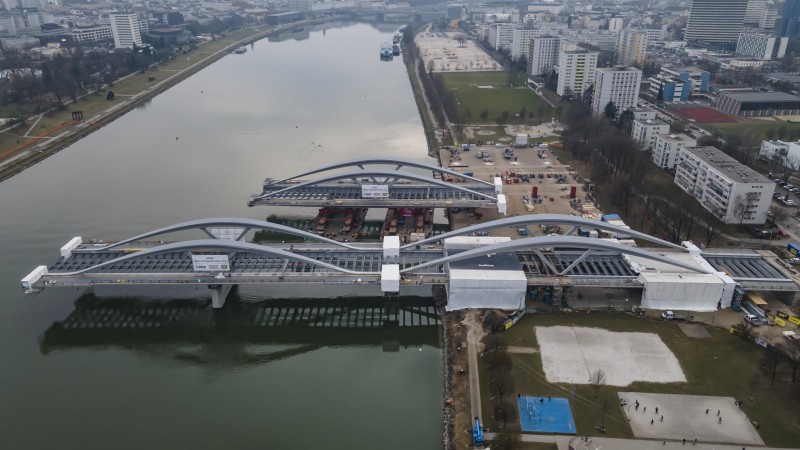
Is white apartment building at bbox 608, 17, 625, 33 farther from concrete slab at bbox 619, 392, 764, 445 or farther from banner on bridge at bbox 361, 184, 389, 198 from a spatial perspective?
concrete slab at bbox 619, 392, 764, 445

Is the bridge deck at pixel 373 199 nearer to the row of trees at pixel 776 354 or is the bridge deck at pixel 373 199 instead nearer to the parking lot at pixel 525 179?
the parking lot at pixel 525 179

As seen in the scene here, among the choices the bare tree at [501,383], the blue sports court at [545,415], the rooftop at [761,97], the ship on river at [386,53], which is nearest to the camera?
the blue sports court at [545,415]

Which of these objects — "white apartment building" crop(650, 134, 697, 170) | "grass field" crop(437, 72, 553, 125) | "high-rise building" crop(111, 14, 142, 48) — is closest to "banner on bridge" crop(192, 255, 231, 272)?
"white apartment building" crop(650, 134, 697, 170)

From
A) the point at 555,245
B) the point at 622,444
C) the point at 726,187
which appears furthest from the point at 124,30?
the point at 622,444

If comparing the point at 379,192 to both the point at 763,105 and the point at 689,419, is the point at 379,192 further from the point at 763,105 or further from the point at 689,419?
the point at 763,105

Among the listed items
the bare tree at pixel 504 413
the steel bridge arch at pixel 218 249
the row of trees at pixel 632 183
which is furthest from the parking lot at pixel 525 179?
the bare tree at pixel 504 413

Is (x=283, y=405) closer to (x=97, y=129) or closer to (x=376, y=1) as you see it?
(x=97, y=129)
